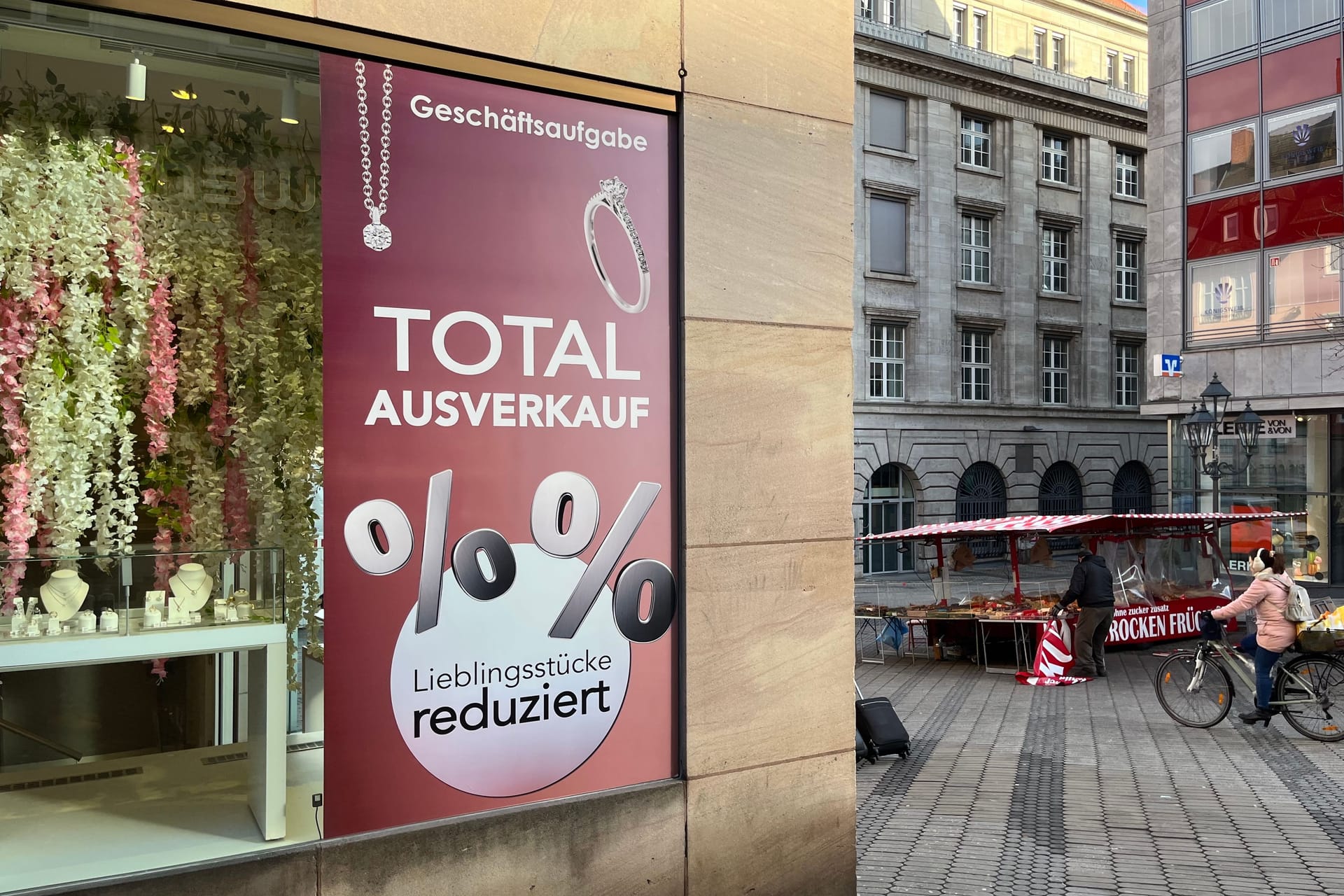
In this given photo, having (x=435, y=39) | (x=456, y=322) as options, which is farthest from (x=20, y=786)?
Result: (x=435, y=39)

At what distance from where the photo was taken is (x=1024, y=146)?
38.2 meters

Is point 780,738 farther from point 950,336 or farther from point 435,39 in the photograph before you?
point 950,336

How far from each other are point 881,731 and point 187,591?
725cm

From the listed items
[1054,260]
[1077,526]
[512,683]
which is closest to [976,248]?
[1054,260]

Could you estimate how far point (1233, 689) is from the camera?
11.8 m

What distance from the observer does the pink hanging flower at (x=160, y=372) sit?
5.21m

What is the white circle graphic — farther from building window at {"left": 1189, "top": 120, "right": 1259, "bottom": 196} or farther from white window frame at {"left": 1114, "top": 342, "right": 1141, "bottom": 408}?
white window frame at {"left": 1114, "top": 342, "right": 1141, "bottom": 408}

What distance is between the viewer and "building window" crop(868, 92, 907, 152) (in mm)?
34688

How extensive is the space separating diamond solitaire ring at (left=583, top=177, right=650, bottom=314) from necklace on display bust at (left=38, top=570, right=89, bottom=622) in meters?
2.58

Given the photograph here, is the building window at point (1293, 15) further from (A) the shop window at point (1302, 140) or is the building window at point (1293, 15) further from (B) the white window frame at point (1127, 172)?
(B) the white window frame at point (1127, 172)

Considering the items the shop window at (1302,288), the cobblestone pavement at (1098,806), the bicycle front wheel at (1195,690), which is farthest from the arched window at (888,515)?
the bicycle front wheel at (1195,690)

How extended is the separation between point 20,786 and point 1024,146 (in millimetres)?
37537

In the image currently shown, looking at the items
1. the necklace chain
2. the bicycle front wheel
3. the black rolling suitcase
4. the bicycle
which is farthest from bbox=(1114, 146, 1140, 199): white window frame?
the necklace chain

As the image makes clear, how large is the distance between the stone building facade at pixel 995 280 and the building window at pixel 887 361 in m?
→ 0.07
